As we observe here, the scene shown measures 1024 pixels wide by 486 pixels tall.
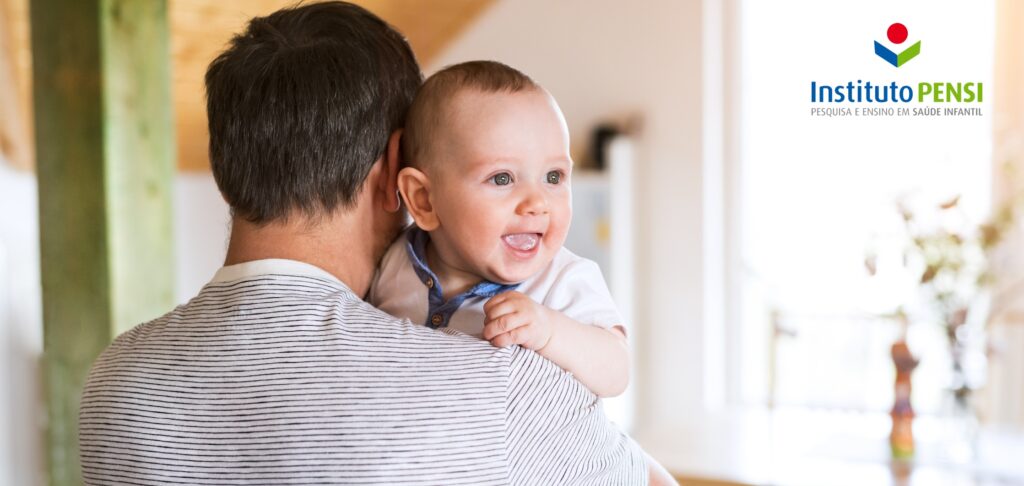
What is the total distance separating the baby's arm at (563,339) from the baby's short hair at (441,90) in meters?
0.22

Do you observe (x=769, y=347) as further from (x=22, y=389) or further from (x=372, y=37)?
(x=372, y=37)

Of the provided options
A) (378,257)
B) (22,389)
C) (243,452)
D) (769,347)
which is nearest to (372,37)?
(378,257)

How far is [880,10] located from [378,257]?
3.56 m

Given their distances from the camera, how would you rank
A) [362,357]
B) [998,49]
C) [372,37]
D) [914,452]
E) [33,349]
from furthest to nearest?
[998,49]
[33,349]
[914,452]
[372,37]
[362,357]

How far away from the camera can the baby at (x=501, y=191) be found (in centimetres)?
→ 115

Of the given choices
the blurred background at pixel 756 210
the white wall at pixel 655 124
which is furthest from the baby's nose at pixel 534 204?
the white wall at pixel 655 124

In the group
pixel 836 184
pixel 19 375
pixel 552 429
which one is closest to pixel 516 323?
pixel 552 429

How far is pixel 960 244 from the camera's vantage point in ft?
10.3

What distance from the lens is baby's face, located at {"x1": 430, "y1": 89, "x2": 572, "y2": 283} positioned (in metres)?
1.15

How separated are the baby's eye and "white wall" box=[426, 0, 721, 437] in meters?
3.60

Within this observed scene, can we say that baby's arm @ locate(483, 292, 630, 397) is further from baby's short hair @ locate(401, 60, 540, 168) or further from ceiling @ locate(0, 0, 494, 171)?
ceiling @ locate(0, 0, 494, 171)

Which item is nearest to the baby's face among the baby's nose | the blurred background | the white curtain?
the baby's nose

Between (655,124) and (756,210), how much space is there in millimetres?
627

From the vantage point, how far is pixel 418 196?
1.20 m
